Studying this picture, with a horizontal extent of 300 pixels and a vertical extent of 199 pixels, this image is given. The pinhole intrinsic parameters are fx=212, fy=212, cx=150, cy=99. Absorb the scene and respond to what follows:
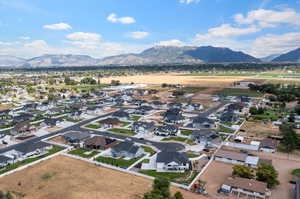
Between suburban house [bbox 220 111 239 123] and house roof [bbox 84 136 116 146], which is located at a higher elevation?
suburban house [bbox 220 111 239 123]

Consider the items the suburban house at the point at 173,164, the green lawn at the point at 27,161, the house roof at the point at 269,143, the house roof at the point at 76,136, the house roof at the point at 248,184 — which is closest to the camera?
the house roof at the point at 248,184

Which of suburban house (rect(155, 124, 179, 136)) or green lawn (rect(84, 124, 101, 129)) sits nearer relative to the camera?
suburban house (rect(155, 124, 179, 136))

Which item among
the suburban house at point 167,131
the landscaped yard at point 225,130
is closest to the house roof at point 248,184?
the suburban house at point 167,131

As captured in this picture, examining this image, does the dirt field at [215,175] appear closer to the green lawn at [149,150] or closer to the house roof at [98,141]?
the green lawn at [149,150]

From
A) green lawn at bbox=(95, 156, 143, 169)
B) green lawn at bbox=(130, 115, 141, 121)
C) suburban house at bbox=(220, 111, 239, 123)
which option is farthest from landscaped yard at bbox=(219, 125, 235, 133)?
green lawn at bbox=(95, 156, 143, 169)

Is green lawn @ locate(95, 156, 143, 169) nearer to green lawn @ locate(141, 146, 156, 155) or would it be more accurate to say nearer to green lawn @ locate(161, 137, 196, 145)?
green lawn @ locate(141, 146, 156, 155)

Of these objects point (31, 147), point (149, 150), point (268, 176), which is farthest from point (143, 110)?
point (268, 176)
